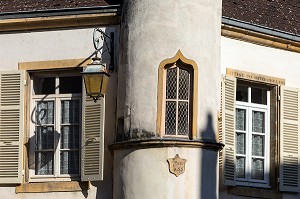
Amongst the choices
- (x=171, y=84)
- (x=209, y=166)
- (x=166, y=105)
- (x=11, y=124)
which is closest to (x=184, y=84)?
(x=171, y=84)

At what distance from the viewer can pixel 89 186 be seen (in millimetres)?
21031

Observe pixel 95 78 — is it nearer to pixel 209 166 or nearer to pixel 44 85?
pixel 44 85

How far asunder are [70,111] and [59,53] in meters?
1.01

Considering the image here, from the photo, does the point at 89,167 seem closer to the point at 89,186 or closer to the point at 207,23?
the point at 89,186

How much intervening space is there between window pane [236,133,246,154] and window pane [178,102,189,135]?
1.82 m

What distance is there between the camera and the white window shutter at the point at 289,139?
22.2m

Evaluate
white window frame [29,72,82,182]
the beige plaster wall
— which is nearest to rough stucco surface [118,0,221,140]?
the beige plaster wall

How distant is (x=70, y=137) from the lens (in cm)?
2167

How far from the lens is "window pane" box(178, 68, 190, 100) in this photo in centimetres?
2062

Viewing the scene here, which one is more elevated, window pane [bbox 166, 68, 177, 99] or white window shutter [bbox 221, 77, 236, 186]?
window pane [bbox 166, 68, 177, 99]

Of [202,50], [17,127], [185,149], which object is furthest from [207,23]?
[17,127]

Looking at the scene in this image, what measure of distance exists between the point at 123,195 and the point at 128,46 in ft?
8.04

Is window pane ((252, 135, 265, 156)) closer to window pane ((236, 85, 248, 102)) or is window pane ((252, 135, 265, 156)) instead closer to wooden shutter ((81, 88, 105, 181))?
window pane ((236, 85, 248, 102))

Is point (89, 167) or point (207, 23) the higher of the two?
point (207, 23)
